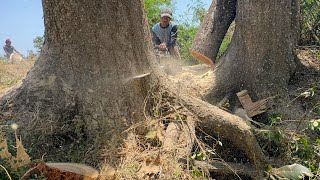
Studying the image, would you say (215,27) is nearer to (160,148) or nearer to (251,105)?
(251,105)

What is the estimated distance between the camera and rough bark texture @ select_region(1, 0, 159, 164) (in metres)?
3.04

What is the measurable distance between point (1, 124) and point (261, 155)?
7.40 ft

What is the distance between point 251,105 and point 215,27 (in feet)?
4.43


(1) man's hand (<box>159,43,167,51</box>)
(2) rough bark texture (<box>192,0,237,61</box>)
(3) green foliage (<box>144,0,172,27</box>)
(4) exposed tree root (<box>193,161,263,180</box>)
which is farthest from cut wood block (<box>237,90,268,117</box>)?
(3) green foliage (<box>144,0,172,27</box>)

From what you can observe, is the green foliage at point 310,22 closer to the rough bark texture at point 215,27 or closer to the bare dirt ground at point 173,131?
the bare dirt ground at point 173,131

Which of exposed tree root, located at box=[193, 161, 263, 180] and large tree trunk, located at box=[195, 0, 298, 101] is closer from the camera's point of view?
exposed tree root, located at box=[193, 161, 263, 180]

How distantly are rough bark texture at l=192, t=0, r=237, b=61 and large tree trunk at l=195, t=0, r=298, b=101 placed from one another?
1.92ft

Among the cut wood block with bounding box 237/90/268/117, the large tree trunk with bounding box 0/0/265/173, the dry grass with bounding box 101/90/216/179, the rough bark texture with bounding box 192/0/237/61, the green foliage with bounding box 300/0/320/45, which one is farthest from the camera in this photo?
the green foliage with bounding box 300/0/320/45

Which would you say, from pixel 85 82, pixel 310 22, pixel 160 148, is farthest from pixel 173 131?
pixel 310 22

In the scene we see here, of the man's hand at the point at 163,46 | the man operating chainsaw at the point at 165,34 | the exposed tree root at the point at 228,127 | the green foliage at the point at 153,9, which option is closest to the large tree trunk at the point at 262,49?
the exposed tree root at the point at 228,127

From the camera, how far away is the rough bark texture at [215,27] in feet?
15.8

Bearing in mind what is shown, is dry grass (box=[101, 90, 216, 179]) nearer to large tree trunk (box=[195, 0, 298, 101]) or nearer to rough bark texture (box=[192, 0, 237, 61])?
large tree trunk (box=[195, 0, 298, 101])

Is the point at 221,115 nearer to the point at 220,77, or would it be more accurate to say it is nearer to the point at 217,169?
the point at 217,169

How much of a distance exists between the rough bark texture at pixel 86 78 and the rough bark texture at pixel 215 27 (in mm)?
1834
